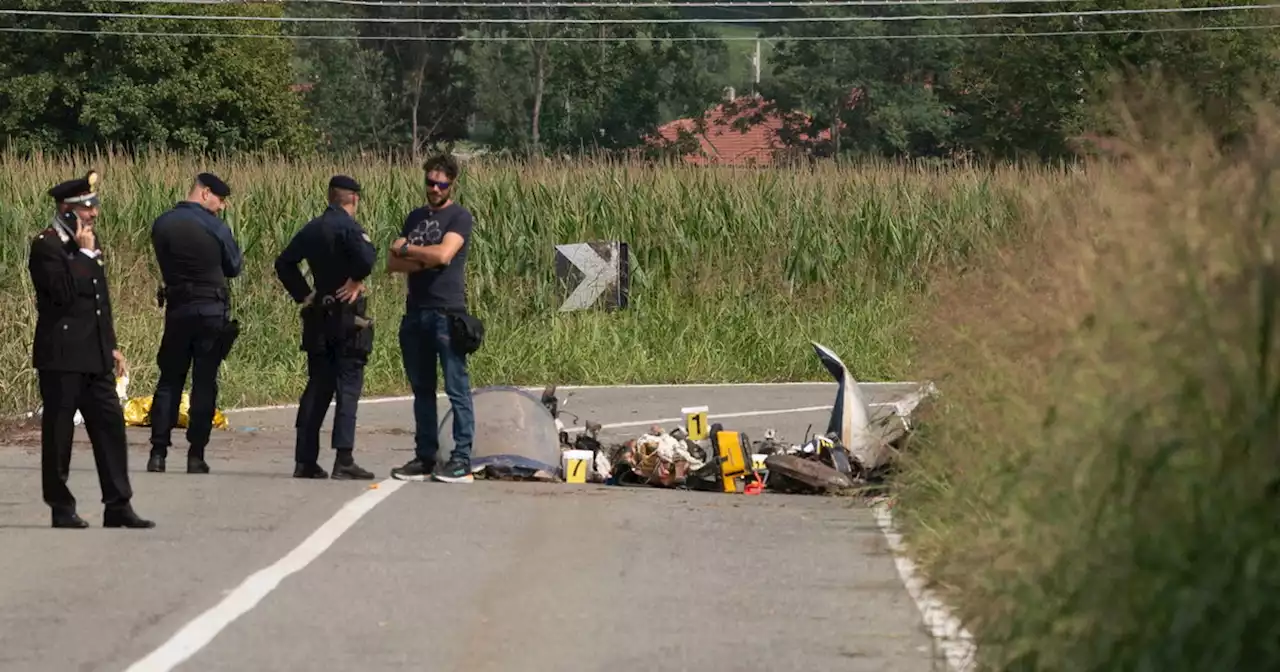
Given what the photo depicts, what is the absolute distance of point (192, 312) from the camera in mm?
14461

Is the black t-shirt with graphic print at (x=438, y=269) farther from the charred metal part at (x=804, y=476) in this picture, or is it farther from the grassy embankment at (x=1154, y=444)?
the grassy embankment at (x=1154, y=444)

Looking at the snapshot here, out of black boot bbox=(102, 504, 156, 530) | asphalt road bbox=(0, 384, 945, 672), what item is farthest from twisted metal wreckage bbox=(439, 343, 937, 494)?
black boot bbox=(102, 504, 156, 530)

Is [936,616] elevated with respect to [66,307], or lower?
lower

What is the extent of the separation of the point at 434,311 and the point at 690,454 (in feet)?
6.40

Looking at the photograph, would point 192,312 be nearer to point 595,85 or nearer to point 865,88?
point 595,85

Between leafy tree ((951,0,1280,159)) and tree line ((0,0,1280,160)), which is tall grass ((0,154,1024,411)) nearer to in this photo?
tree line ((0,0,1280,160))

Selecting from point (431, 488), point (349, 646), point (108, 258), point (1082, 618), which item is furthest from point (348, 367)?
point (108, 258)

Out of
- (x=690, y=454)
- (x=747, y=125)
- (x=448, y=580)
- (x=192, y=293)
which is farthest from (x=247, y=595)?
(x=747, y=125)

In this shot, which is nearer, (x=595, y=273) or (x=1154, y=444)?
(x=1154, y=444)

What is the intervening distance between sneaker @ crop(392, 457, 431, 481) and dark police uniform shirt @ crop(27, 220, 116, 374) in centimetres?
276

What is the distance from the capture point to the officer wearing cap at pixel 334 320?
14.0 m

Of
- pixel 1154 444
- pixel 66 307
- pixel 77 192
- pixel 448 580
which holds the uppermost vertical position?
pixel 77 192

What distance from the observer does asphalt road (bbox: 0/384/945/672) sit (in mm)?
8172

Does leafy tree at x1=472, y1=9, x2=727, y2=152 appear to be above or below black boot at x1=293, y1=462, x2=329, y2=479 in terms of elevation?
below
